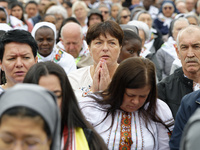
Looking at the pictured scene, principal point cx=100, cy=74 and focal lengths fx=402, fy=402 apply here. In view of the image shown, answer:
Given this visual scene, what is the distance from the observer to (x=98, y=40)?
4336 mm

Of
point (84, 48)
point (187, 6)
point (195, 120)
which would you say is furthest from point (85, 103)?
point (187, 6)

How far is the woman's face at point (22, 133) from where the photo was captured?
1956 mm

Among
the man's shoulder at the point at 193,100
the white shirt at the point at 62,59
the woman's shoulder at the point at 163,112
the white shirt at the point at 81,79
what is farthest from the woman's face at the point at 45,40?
the man's shoulder at the point at 193,100

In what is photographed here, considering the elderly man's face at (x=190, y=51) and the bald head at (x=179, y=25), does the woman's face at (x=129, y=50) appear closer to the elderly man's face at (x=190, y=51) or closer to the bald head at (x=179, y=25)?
the elderly man's face at (x=190, y=51)

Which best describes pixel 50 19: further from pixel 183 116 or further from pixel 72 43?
pixel 183 116

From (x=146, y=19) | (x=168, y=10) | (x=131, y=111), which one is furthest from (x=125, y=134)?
(x=168, y=10)

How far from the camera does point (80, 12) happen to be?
10.2 m

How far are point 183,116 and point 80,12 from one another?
23.8 feet

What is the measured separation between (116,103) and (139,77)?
308 mm

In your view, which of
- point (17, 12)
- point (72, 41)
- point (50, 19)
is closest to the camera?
point (72, 41)

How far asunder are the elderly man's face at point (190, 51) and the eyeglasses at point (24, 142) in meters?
2.66

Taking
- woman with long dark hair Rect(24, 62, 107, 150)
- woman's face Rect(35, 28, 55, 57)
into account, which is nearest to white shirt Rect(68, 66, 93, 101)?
woman with long dark hair Rect(24, 62, 107, 150)

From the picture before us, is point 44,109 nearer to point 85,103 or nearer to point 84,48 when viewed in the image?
point 85,103

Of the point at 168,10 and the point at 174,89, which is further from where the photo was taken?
the point at 168,10
